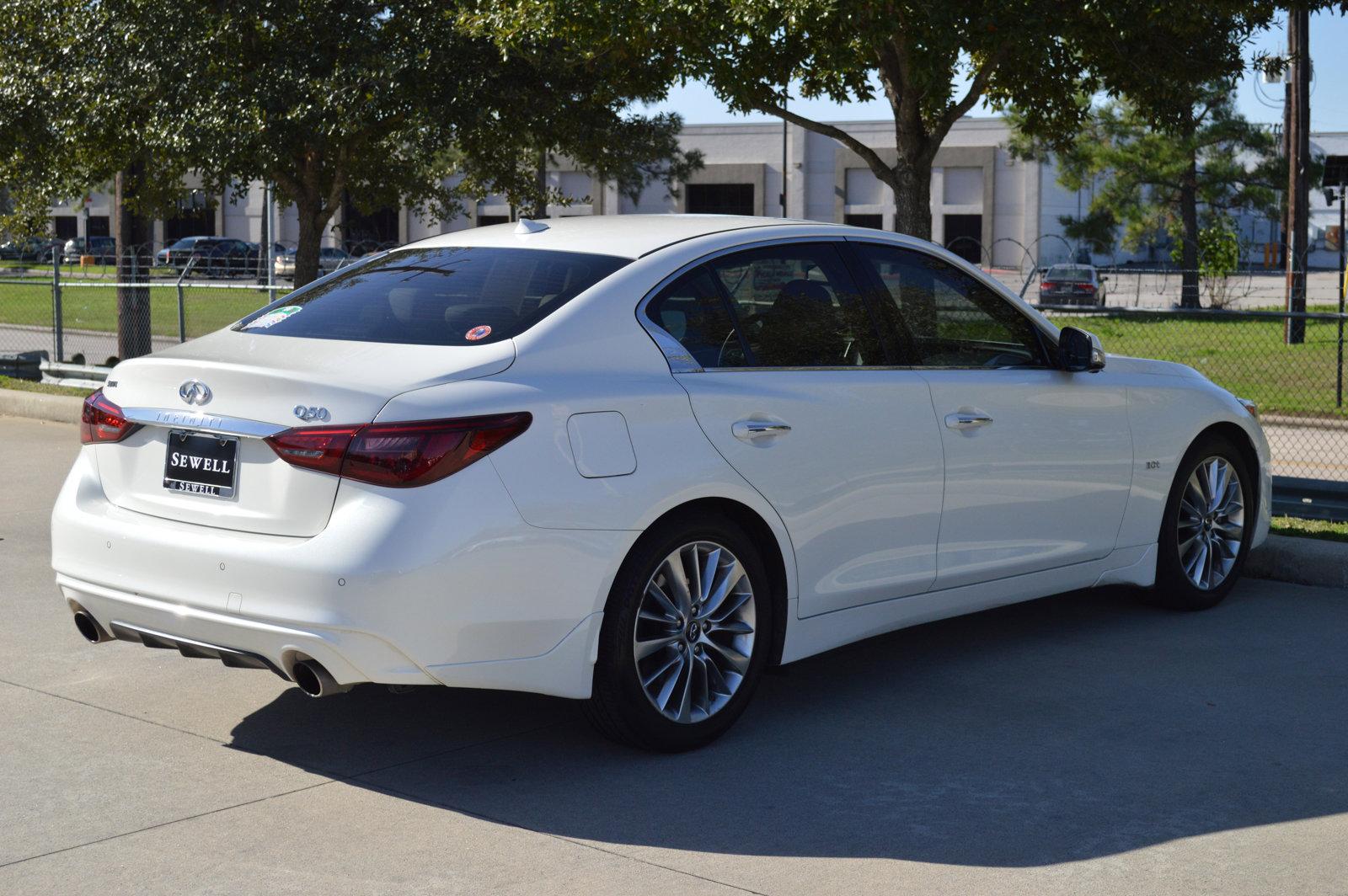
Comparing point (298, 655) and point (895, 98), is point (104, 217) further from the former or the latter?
point (298, 655)

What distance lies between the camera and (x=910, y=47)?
36.6 feet

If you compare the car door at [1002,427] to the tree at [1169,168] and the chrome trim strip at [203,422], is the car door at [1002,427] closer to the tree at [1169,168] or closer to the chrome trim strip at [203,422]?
the chrome trim strip at [203,422]

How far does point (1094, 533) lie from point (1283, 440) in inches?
365

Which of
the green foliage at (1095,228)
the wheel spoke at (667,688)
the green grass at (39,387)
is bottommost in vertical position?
the wheel spoke at (667,688)

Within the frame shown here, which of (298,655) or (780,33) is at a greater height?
(780,33)

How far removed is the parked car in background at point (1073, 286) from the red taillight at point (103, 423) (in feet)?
104

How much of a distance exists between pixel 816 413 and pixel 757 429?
1.01 ft

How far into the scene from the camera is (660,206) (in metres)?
75.4

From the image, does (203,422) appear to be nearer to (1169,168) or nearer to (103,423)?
(103,423)

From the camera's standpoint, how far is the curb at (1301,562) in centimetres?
779

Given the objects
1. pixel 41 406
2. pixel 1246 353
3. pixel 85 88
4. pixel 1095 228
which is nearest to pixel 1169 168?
pixel 1095 228

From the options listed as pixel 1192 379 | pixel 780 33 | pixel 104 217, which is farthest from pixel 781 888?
pixel 104 217

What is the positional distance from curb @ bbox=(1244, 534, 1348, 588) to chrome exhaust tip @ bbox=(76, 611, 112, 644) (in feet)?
18.1

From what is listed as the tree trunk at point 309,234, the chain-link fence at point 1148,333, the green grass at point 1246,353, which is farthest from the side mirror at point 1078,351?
the tree trunk at point 309,234
